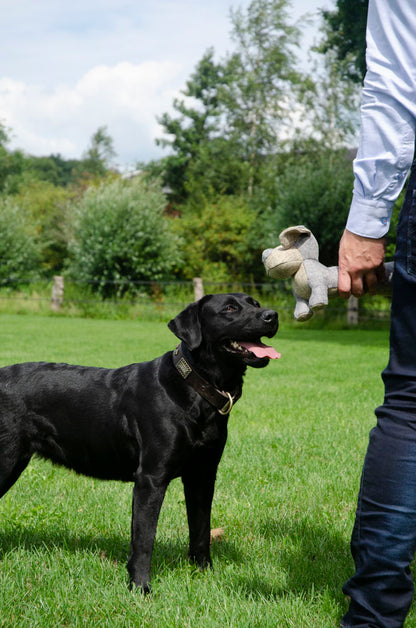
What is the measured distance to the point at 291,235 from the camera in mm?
2254

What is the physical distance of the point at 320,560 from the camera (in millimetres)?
2805

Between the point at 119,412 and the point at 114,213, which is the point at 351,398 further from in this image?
the point at 114,213

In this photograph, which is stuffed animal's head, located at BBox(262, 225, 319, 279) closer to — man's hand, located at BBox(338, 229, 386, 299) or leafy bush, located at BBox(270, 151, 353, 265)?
man's hand, located at BBox(338, 229, 386, 299)

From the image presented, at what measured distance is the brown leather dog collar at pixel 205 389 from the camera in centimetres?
278

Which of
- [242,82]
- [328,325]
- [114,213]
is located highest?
[242,82]

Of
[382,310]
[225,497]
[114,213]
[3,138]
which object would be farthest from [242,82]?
[225,497]

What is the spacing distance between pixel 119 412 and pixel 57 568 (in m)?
0.72

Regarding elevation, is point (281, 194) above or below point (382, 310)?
above

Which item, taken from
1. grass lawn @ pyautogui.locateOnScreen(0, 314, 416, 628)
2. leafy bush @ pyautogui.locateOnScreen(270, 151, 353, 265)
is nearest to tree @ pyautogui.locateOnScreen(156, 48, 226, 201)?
leafy bush @ pyautogui.locateOnScreen(270, 151, 353, 265)

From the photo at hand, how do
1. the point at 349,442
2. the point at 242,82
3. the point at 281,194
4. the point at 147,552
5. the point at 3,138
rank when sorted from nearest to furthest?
the point at 147,552 → the point at 349,442 → the point at 281,194 → the point at 242,82 → the point at 3,138

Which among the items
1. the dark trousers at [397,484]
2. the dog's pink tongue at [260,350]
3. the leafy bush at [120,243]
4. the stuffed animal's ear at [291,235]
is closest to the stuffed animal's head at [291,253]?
the stuffed animal's ear at [291,235]

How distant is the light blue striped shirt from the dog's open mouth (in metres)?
1.12

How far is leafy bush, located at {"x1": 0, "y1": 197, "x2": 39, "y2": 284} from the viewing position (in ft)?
89.1

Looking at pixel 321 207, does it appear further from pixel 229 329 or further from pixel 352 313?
pixel 229 329
